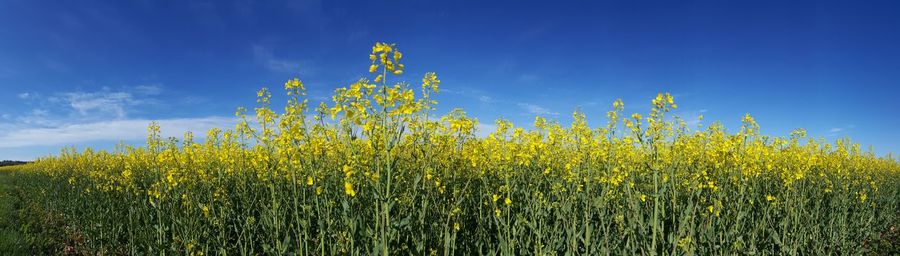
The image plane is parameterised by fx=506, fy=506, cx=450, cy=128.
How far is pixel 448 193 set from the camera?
528cm

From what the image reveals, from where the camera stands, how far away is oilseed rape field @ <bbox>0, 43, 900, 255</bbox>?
3961 mm

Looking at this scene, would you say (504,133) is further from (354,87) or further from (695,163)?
(354,87)

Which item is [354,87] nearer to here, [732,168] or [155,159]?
[155,159]

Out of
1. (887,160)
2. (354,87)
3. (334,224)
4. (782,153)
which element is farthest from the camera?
(887,160)

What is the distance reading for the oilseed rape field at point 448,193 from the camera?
13.0 ft

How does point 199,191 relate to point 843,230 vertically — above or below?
above

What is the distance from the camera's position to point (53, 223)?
9.59 metres

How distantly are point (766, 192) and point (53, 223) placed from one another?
39.7 ft

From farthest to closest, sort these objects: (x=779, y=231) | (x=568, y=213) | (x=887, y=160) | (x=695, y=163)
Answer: (x=887, y=160), (x=779, y=231), (x=695, y=163), (x=568, y=213)

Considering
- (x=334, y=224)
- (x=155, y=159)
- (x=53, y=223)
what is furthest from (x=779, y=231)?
(x=53, y=223)

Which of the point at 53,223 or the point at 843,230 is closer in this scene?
the point at 843,230

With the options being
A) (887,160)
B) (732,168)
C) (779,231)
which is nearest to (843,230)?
(779,231)

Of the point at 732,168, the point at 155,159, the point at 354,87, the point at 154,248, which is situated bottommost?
the point at 154,248

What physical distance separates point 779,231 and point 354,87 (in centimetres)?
586
